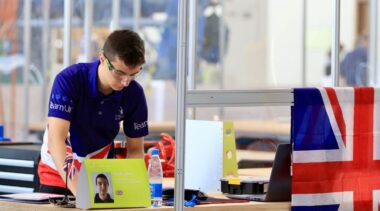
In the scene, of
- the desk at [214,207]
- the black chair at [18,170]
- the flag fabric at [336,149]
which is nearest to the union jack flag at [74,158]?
the desk at [214,207]

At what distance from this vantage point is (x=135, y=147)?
4445 millimetres

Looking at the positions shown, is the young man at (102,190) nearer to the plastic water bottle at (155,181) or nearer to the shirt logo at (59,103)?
the plastic water bottle at (155,181)

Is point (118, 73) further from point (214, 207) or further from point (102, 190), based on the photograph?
point (214, 207)

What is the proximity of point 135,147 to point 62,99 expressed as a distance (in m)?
0.48

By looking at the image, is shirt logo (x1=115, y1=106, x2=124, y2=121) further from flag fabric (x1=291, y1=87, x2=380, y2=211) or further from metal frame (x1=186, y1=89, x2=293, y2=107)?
flag fabric (x1=291, y1=87, x2=380, y2=211)

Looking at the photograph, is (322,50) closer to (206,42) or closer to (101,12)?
(206,42)

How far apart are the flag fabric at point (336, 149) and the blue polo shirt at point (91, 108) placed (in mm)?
657

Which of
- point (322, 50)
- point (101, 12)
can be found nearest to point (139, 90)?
point (101, 12)

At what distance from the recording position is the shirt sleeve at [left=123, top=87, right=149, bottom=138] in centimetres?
436

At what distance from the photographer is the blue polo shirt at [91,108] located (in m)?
4.12

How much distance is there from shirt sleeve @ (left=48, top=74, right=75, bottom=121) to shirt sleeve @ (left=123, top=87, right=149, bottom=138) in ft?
1.01

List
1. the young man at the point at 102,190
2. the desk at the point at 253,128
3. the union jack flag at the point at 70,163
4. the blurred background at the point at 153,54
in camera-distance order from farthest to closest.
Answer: the blurred background at the point at 153,54, the desk at the point at 253,128, the union jack flag at the point at 70,163, the young man at the point at 102,190

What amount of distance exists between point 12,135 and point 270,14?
250 inches

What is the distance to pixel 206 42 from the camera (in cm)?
1160
